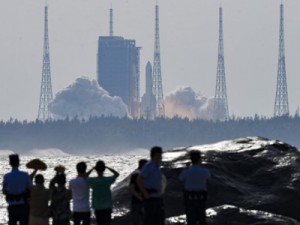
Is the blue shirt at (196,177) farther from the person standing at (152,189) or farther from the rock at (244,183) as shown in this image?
the rock at (244,183)

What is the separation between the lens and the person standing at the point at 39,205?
62.1 feet

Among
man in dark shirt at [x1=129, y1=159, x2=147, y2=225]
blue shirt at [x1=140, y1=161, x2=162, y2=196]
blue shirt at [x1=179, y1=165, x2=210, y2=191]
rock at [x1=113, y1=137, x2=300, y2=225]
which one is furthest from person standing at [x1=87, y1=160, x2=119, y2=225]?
rock at [x1=113, y1=137, x2=300, y2=225]

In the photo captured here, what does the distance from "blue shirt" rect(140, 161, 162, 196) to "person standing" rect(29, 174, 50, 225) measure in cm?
219

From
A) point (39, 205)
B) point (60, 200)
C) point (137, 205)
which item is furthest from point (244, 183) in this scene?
point (39, 205)

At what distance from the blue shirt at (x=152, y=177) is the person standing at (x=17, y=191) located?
2.01 meters

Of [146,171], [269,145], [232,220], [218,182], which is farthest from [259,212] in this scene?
[146,171]

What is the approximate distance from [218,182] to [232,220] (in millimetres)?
2792

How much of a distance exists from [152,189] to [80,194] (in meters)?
1.47

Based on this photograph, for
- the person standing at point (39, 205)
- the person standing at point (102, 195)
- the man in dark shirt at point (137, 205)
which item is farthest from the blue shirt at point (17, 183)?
the man in dark shirt at point (137, 205)

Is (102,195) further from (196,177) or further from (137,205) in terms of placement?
(196,177)

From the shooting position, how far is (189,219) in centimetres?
1889

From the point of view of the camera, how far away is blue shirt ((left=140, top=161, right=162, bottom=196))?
17.5 metres

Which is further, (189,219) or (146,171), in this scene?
(189,219)

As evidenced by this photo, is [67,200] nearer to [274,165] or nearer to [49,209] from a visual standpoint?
[49,209]
